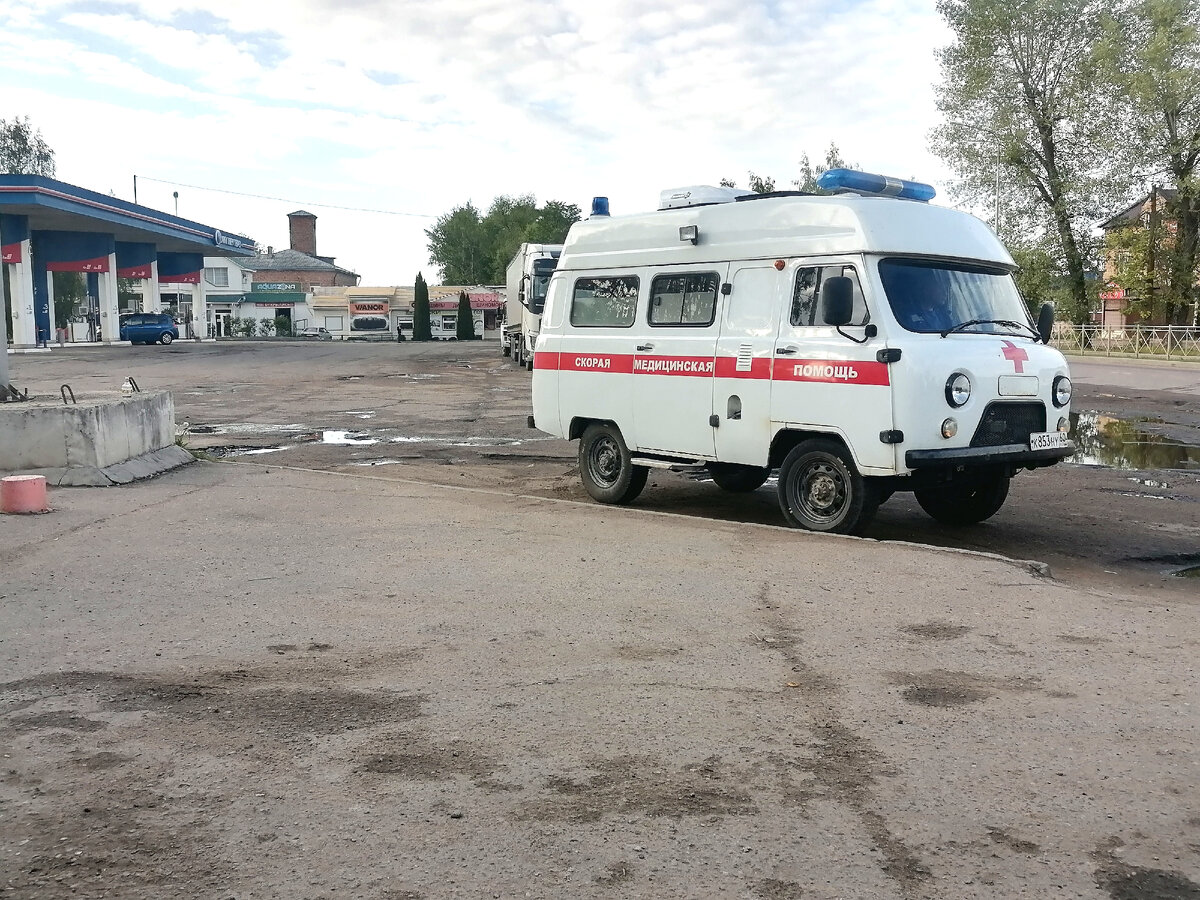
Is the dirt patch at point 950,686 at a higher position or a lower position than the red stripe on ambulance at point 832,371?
lower

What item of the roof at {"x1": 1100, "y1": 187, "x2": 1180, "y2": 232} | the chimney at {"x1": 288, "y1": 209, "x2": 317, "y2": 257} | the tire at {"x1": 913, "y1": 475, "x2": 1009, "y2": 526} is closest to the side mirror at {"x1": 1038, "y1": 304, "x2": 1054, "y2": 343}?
the tire at {"x1": 913, "y1": 475, "x2": 1009, "y2": 526}

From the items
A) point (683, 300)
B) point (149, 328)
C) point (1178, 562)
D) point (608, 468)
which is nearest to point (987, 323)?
point (1178, 562)

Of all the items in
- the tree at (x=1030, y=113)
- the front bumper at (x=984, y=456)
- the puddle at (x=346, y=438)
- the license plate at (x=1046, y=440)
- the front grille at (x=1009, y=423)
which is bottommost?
the puddle at (x=346, y=438)

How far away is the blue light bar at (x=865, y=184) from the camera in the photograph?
8.97 meters

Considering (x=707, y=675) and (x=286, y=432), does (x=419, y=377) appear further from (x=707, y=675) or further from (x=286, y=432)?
(x=707, y=675)

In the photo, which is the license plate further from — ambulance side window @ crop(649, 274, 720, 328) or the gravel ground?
ambulance side window @ crop(649, 274, 720, 328)

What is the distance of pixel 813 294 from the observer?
8477 mm

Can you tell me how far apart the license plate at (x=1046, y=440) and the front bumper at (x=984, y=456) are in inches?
1.2

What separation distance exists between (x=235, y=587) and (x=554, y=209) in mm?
124970

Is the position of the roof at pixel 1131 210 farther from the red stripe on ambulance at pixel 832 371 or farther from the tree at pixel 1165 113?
the red stripe on ambulance at pixel 832 371

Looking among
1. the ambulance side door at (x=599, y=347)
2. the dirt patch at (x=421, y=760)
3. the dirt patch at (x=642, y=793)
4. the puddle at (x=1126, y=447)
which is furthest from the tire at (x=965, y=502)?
the dirt patch at (x=421, y=760)

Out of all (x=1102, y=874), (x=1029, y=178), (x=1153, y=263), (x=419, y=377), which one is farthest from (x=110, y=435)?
(x=1153, y=263)

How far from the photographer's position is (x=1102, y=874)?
325 centimetres

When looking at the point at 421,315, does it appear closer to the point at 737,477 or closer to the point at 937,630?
the point at 737,477
